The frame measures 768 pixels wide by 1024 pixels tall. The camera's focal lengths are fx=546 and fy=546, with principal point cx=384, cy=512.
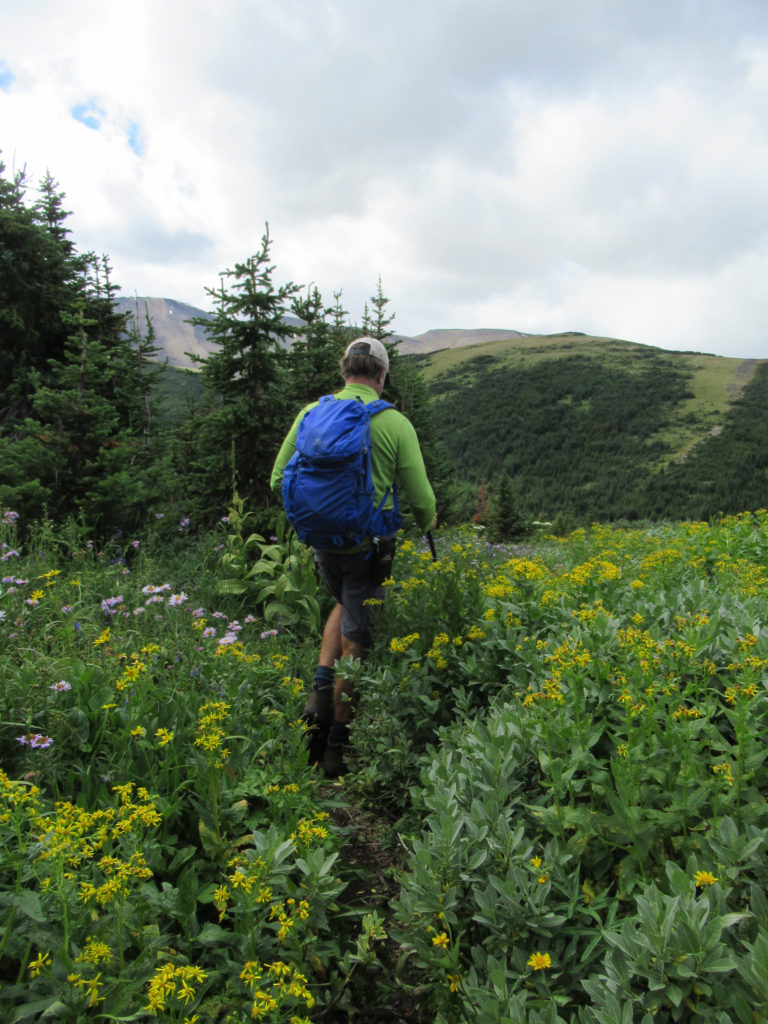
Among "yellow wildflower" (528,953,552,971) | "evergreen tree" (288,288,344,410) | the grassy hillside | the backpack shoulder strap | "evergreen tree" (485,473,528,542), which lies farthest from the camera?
the grassy hillside

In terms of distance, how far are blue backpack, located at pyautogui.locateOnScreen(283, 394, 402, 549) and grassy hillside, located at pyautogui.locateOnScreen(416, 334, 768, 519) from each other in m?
72.3

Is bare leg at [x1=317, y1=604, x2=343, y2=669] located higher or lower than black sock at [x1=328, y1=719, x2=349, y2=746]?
higher

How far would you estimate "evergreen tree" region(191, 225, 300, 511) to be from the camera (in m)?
7.00

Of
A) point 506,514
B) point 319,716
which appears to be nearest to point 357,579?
point 319,716

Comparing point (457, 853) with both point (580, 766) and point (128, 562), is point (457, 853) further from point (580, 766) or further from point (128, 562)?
point (128, 562)

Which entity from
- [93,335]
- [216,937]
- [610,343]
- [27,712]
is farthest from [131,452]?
[610,343]

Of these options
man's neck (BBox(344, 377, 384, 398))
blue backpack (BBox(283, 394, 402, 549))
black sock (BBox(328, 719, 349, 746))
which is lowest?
black sock (BBox(328, 719, 349, 746))

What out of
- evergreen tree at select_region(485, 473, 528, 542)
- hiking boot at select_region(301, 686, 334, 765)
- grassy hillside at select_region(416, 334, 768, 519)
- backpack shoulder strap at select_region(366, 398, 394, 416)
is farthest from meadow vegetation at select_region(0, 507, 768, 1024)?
grassy hillside at select_region(416, 334, 768, 519)

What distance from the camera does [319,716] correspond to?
3484 mm

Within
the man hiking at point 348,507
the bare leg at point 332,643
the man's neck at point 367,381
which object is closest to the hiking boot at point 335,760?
the man hiking at point 348,507

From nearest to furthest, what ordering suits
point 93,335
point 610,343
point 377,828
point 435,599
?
point 377,828 → point 435,599 → point 93,335 → point 610,343

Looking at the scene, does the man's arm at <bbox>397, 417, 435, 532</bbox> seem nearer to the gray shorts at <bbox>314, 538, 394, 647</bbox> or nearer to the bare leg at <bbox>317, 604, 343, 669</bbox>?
the gray shorts at <bbox>314, 538, 394, 647</bbox>

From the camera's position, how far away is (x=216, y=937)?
5.80ft

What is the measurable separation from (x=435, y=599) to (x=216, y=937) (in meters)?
2.26
